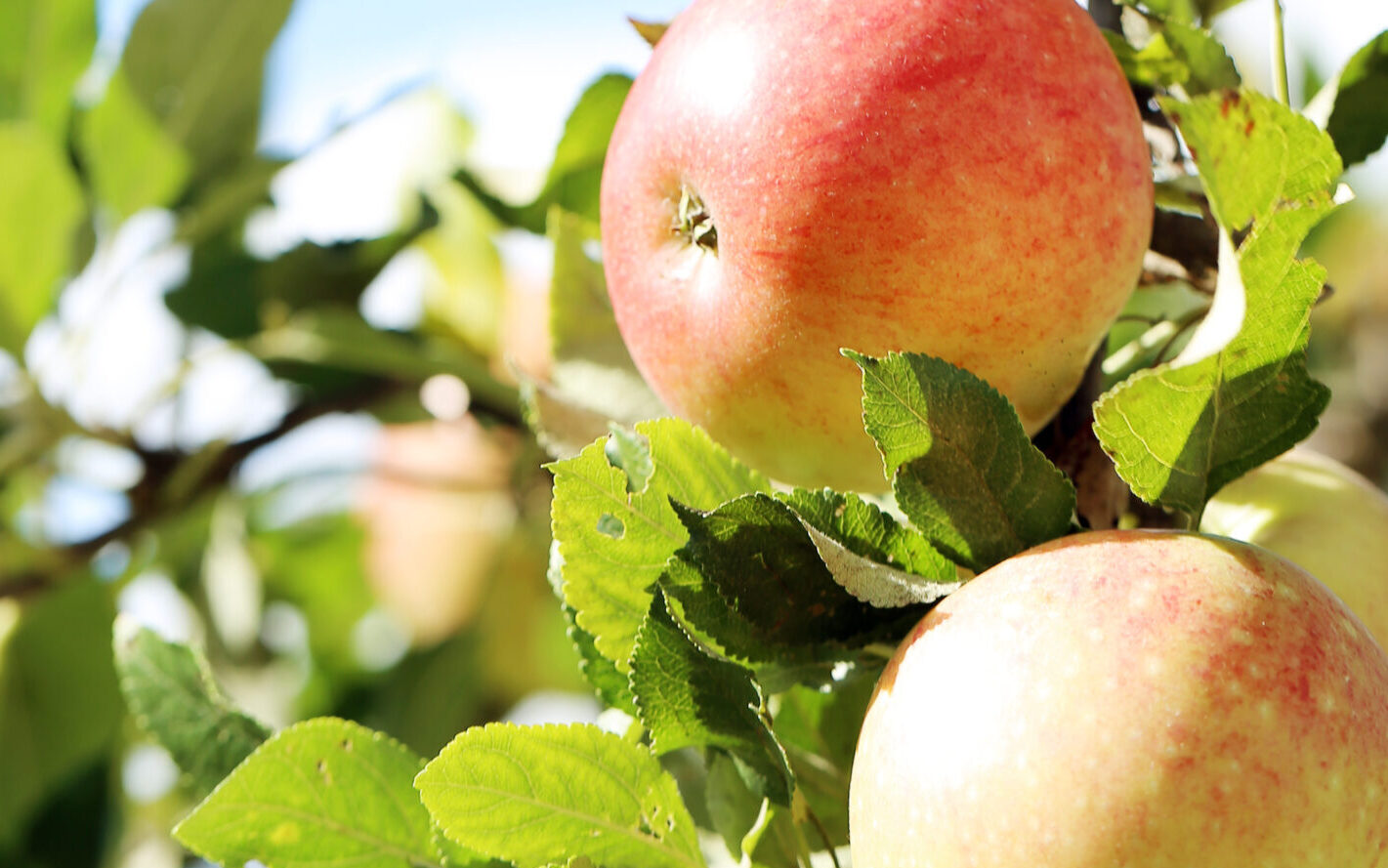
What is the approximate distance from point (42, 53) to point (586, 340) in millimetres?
805

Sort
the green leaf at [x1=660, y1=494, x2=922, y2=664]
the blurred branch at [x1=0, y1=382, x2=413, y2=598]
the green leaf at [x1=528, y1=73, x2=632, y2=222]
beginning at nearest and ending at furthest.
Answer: the green leaf at [x1=660, y1=494, x2=922, y2=664], the green leaf at [x1=528, y1=73, x2=632, y2=222], the blurred branch at [x1=0, y1=382, x2=413, y2=598]

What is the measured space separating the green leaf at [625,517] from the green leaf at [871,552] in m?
0.06

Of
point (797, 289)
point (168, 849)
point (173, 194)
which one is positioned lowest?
point (168, 849)

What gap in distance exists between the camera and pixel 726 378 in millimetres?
576

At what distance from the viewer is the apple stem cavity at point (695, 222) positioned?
580 millimetres

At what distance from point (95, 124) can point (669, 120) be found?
3.14ft

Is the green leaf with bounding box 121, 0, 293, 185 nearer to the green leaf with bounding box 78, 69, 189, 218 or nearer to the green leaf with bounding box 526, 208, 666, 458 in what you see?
the green leaf with bounding box 78, 69, 189, 218

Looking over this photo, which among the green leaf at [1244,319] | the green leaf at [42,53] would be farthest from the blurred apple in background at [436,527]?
the green leaf at [1244,319]

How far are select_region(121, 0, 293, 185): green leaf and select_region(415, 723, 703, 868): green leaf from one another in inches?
39.0

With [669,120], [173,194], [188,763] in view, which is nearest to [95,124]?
[173,194]

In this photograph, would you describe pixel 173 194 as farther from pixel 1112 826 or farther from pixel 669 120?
pixel 1112 826

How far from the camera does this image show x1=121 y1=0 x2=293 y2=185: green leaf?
1.28 metres

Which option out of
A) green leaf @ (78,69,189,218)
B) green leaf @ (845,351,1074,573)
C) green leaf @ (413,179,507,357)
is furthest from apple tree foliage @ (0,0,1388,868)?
green leaf @ (413,179,507,357)

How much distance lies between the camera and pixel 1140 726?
17.1 inches
